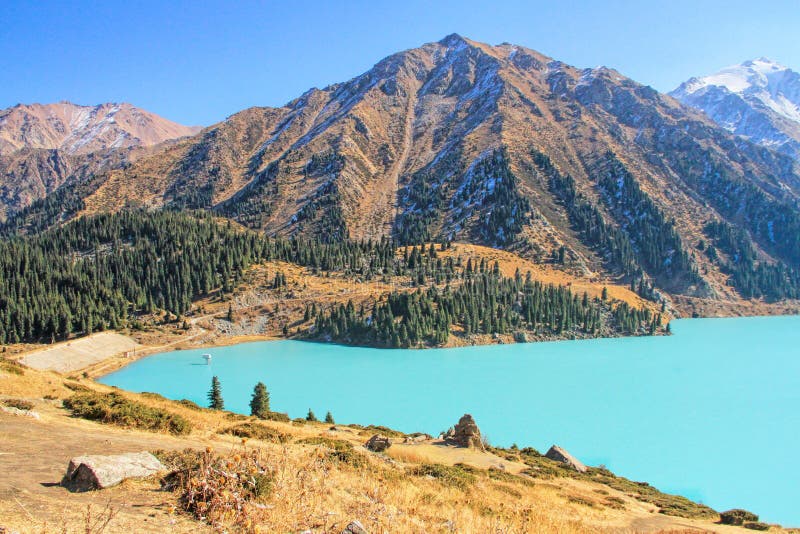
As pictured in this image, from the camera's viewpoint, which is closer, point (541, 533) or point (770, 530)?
point (541, 533)

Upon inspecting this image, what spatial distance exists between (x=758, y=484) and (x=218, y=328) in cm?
9100

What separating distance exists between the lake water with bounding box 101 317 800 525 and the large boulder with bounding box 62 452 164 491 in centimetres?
3376

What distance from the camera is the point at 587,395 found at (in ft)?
187

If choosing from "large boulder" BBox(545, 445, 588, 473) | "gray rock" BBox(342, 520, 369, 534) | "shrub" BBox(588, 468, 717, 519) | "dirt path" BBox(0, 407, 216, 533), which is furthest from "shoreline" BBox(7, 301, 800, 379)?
"gray rock" BBox(342, 520, 369, 534)

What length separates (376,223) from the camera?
631 ft

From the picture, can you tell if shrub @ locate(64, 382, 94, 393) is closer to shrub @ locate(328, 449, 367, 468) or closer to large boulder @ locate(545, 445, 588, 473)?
shrub @ locate(328, 449, 367, 468)

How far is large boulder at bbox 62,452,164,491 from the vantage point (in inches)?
350

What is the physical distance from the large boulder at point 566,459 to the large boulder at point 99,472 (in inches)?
969

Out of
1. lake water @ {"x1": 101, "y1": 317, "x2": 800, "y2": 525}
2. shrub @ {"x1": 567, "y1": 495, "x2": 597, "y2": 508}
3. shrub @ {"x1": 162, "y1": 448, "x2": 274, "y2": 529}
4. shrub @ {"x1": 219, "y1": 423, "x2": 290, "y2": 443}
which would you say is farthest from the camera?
lake water @ {"x1": 101, "y1": 317, "x2": 800, "y2": 525}

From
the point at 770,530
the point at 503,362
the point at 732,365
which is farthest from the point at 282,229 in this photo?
the point at 770,530

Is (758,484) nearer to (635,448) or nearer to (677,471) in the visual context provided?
(677,471)

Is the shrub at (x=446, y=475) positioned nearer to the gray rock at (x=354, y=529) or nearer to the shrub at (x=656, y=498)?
the gray rock at (x=354, y=529)

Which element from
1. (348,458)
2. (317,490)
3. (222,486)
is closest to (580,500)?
(348,458)

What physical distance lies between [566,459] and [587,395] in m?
31.2
